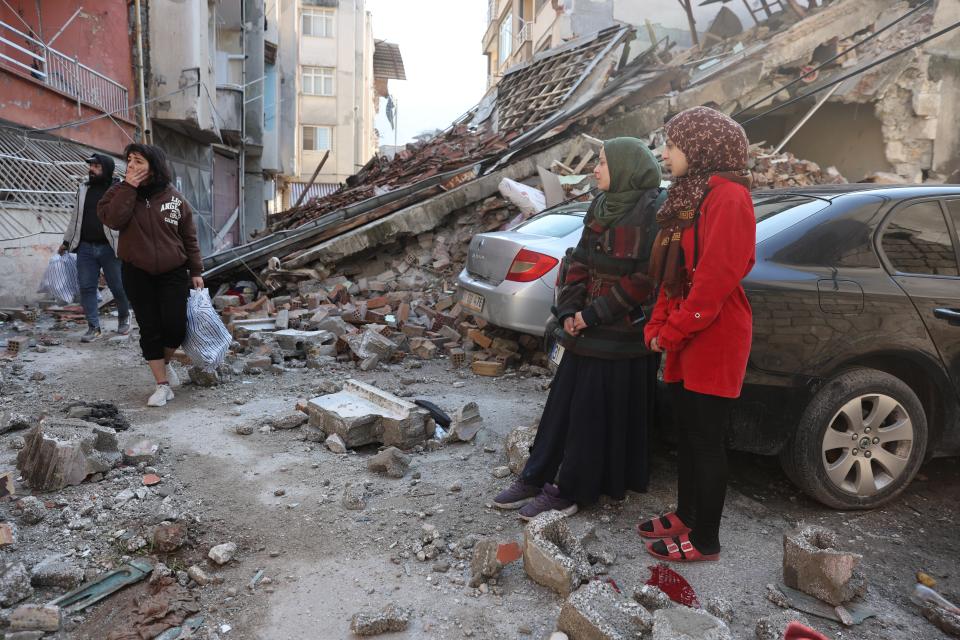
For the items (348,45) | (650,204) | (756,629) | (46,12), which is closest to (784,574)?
(756,629)

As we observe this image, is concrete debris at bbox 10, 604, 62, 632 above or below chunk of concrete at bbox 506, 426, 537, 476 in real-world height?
below

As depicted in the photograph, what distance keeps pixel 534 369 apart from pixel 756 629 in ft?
13.4

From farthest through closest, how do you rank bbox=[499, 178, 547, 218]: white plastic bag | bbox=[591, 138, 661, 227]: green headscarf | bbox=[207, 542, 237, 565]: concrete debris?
bbox=[499, 178, 547, 218]: white plastic bag → bbox=[591, 138, 661, 227]: green headscarf → bbox=[207, 542, 237, 565]: concrete debris

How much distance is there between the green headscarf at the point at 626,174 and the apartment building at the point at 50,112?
363 inches

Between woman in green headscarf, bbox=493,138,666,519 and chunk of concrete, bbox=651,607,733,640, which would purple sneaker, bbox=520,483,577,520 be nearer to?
woman in green headscarf, bbox=493,138,666,519

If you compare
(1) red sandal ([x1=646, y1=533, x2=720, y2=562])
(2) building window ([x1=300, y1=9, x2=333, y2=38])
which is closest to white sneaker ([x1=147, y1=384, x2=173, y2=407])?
(1) red sandal ([x1=646, y1=533, x2=720, y2=562])

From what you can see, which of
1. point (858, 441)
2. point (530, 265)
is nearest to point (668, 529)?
point (858, 441)

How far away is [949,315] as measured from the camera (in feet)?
10.4

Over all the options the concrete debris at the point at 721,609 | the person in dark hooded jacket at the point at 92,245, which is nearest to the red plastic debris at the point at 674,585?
the concrete debris at the point at 721,609

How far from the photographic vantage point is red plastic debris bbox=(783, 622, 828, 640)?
2.19 meters

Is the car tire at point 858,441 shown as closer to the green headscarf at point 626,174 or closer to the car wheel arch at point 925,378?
the car wheel arch at point 925,378

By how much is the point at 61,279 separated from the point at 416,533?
6.55 m

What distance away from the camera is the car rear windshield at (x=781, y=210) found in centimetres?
330

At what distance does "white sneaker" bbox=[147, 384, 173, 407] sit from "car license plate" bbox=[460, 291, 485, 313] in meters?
2.68
